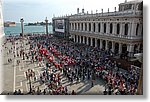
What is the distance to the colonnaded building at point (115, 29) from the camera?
17.3m

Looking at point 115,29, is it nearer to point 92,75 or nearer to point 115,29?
point 115,29

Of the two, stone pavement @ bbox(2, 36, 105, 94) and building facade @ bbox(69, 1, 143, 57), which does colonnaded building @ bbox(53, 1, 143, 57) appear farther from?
stone pavement @ bbox(2, 36, 105, 94)

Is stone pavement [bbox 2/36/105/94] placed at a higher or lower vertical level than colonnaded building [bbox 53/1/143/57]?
lower

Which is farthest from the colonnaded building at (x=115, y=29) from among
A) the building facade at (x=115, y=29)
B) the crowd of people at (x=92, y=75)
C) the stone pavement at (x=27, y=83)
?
the stone pavement at (x=27, y=83)

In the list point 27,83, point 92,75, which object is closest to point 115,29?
point 92,75

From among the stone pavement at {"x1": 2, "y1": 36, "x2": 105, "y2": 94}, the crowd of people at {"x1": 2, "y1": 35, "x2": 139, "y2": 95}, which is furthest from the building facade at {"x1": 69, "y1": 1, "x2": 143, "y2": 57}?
the stone pavement at {"x1": 2, "y1": 36, "x2": 105, "y2": 94}

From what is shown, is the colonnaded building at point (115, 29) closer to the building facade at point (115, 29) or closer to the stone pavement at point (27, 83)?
the building facade at point (115, 29)

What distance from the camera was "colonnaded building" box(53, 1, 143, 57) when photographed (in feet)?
56.8

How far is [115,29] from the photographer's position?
2123cm

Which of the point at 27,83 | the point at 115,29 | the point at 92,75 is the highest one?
the point at 115,29

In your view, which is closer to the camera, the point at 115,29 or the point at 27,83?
the point at 27,83

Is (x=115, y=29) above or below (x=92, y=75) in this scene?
above

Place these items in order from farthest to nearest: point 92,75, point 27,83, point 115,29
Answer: point 115,29
point 92,75
point 27,83

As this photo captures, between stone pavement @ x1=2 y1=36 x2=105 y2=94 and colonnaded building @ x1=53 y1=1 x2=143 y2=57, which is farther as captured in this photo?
colonnaded building @ x1=53 y1=1 x2=143 y2=57
